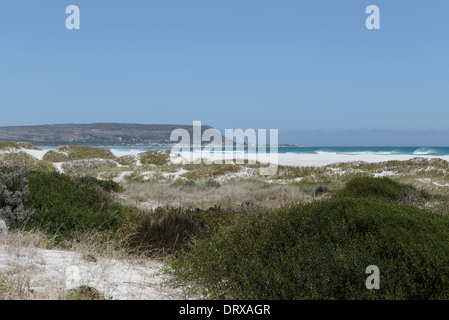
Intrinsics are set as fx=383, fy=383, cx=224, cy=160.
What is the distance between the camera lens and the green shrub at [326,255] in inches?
150

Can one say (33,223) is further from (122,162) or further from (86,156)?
(86,156)

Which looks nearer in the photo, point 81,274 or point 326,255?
point 326,255

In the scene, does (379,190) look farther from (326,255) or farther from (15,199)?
(15,199)

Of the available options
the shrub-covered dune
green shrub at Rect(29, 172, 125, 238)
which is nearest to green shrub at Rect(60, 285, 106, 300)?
the shrub-covered dune

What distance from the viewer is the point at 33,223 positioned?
7.65m

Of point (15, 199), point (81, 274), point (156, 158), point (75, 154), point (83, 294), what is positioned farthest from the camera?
point (75, 154)

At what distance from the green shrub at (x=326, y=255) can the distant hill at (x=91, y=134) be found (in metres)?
99.8

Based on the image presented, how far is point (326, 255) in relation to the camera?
421 cm

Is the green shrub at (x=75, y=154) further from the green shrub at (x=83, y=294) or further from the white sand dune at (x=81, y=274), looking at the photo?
the green shrub at (x=83, y=294)

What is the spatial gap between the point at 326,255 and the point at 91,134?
392 feet

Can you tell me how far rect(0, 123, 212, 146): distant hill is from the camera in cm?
10944

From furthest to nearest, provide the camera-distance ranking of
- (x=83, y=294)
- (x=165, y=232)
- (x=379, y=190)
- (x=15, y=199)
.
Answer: (x=379, y=190)
(x=15, y=199)
(x=165, y=232)
(x=83, y=294)

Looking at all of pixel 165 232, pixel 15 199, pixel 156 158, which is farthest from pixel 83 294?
pixel 156 158

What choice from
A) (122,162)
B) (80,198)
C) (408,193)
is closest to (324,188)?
(408,193)
